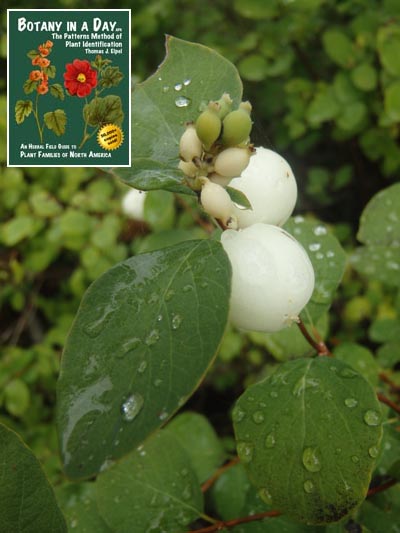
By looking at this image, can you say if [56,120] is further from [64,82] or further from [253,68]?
[253,68]

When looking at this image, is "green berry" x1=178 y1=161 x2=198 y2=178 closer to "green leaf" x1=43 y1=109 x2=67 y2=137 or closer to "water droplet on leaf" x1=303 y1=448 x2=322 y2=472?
"water droplet on leaf" x1=303 y1=448 x2=322 y2=472

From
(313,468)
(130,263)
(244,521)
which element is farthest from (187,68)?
(244,521)

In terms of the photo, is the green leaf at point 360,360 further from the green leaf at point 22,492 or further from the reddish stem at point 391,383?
the green leaf at point 22,492

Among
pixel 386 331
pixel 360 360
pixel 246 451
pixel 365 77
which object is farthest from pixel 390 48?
pixel 246 451

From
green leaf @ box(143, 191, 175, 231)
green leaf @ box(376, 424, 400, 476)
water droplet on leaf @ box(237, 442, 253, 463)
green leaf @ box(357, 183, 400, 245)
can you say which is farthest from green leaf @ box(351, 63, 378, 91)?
water droplet on leaf @ box(237, 442, 253, 463)

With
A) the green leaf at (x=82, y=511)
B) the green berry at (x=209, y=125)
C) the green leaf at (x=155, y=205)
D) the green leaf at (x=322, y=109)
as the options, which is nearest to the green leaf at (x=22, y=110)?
the green leaf at (x=155, y=205)

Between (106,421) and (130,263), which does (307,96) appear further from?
(106,421)
